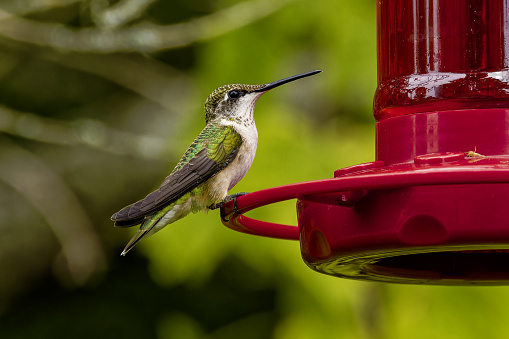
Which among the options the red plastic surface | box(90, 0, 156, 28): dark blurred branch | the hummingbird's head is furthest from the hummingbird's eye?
the red plastic surface

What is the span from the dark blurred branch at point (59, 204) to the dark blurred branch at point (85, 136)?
0.51 m

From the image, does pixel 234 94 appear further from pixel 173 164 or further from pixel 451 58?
pixel 451 58

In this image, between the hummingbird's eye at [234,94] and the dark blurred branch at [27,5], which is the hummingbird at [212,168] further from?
the dark blurred branch at [27,5]

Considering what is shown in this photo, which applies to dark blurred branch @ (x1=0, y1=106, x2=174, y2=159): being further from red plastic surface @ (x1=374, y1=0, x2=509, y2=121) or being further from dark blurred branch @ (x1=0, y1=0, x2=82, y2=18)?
red plastic surface @ (x1=374, y1=0, x2=509, y2=121)

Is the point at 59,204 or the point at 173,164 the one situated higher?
the point at 173,164

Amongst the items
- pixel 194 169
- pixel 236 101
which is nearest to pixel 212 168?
pixel 194 169

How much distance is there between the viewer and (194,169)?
468 cm

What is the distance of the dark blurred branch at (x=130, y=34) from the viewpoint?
241 inches

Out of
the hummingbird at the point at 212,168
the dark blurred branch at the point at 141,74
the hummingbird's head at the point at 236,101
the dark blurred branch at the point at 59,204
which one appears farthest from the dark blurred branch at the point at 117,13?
the dark blurred branch at the point at 59,204

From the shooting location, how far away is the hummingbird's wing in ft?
13.5

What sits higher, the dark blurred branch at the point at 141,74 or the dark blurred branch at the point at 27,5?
the dark blurred branch at the point at 27,5

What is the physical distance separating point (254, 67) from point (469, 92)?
2.47 metres

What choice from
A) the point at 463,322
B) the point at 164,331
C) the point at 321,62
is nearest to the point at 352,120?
the point at 321,62

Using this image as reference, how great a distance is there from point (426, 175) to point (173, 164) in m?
4.04
